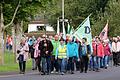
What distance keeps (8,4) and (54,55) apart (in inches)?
290

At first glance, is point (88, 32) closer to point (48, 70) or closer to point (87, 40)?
point (87, 40)

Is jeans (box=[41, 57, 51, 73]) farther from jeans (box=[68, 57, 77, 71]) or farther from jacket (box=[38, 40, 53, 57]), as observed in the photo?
jeans (box=[68, 57, 77, 71])

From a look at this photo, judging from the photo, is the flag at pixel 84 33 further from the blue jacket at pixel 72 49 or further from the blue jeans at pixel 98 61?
the blue jacket at pixel 72 49

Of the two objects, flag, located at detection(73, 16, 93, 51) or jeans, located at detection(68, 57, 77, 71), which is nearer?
jeans, located at detection(68, 57, 77, 71)

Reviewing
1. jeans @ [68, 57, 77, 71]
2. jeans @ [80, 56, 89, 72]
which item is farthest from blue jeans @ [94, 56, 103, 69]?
jeans @ [68, 57, 77, 71]

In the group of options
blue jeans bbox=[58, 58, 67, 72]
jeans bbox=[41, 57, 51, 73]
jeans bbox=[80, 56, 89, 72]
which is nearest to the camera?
jeans bbox=[41, 57, 51, 73]

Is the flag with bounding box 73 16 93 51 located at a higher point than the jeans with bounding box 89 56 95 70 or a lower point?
higher

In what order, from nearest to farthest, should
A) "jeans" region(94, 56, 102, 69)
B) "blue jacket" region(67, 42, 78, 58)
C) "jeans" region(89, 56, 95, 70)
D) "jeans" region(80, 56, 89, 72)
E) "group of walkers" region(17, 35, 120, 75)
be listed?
"group of walkers" region(17, 35, 120, 75), "blue jacket" region(67, 42, 78, 58), "jeans" region(80, 56, 89, 72), "jeans" region(89, 56, 95, 70), "jeans" region(94, 56, 102, 69)

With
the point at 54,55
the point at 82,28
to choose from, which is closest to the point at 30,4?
the point at 82,28

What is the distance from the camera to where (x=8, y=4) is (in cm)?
3103

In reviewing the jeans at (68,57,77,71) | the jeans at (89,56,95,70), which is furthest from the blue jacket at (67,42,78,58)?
the jeans at (89,56,95,70)

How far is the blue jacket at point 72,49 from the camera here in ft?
82.1

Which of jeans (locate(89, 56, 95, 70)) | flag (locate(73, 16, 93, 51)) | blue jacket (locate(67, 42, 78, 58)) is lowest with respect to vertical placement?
jeans (locate(89, 56, 95, 70))

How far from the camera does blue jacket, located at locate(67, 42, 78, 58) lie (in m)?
25.0
